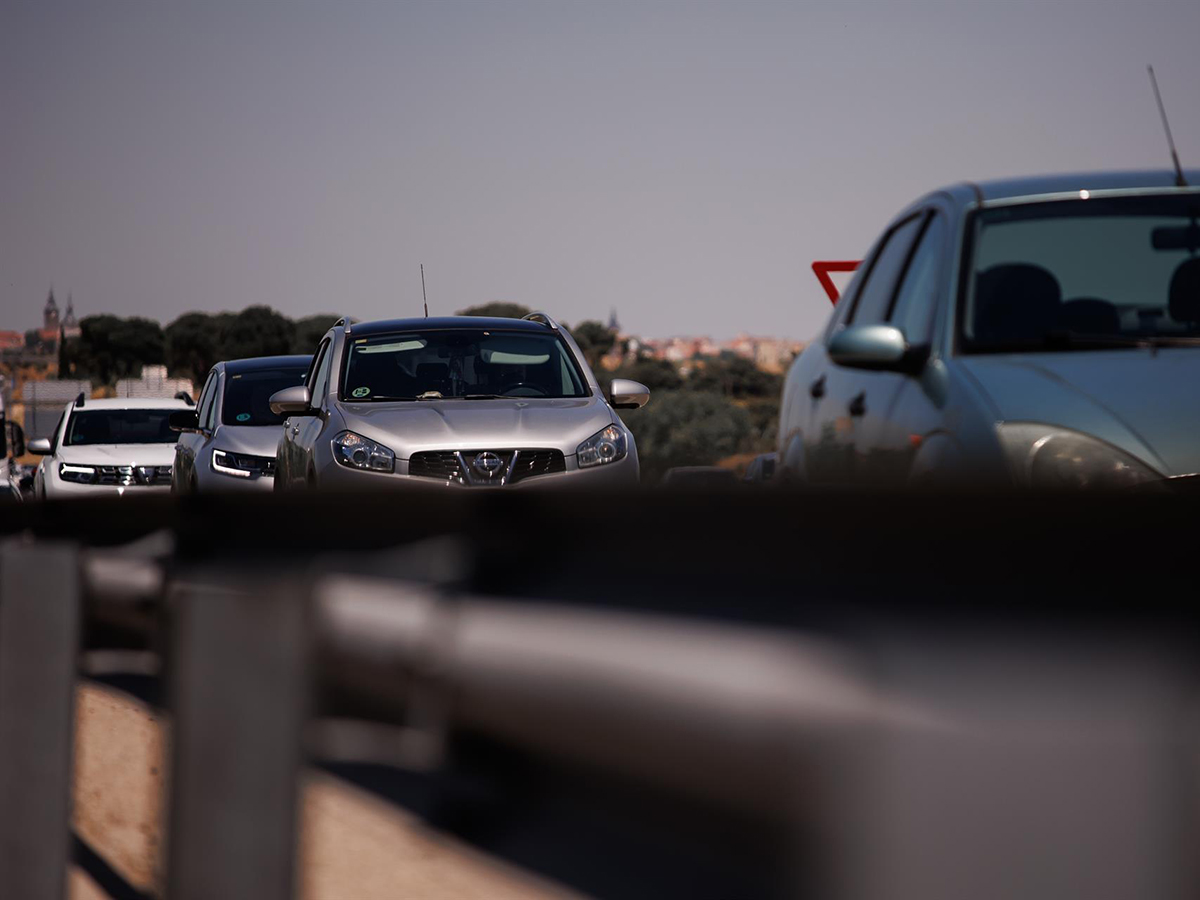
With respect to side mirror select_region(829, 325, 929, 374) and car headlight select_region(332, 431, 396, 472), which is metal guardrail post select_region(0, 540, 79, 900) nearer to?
side mirror select_region(829, 325, 929, 374)

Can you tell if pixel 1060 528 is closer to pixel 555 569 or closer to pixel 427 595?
pixel 555 569

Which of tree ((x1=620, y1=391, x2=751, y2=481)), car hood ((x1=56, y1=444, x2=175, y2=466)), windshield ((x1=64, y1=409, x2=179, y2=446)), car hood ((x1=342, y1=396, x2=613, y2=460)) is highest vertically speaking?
car hood ((x1=342, y1=396, x2=613, y2=460))

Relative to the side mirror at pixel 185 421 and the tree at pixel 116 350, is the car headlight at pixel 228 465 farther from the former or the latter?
the tree at pixel 116 350

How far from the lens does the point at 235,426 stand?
49.6ft

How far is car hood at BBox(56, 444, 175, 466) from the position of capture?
61.2 ft

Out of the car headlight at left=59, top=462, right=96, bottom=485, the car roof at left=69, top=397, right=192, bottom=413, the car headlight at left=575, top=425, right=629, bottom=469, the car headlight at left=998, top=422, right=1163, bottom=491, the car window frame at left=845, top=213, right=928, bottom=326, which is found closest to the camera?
the car headlight at left=998, top=422, right=1163, bottom=491

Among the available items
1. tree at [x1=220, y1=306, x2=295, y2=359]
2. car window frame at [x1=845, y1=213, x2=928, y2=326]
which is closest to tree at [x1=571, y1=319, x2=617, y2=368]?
tree at [x1=220, y1=306, x2=295, y2=359]

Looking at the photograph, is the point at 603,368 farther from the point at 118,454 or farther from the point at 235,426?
the point at 235,426

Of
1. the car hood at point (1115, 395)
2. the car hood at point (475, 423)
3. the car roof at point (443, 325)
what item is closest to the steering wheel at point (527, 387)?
the car hood at point (475, 423)

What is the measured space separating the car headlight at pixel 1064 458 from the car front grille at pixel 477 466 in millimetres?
5627

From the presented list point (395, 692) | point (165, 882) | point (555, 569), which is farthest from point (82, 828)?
point (555, 569)

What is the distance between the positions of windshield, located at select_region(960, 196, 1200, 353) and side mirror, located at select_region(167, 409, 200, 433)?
37.0 feet

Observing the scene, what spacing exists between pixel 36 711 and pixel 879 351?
3822mm

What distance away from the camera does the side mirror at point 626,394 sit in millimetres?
11352
